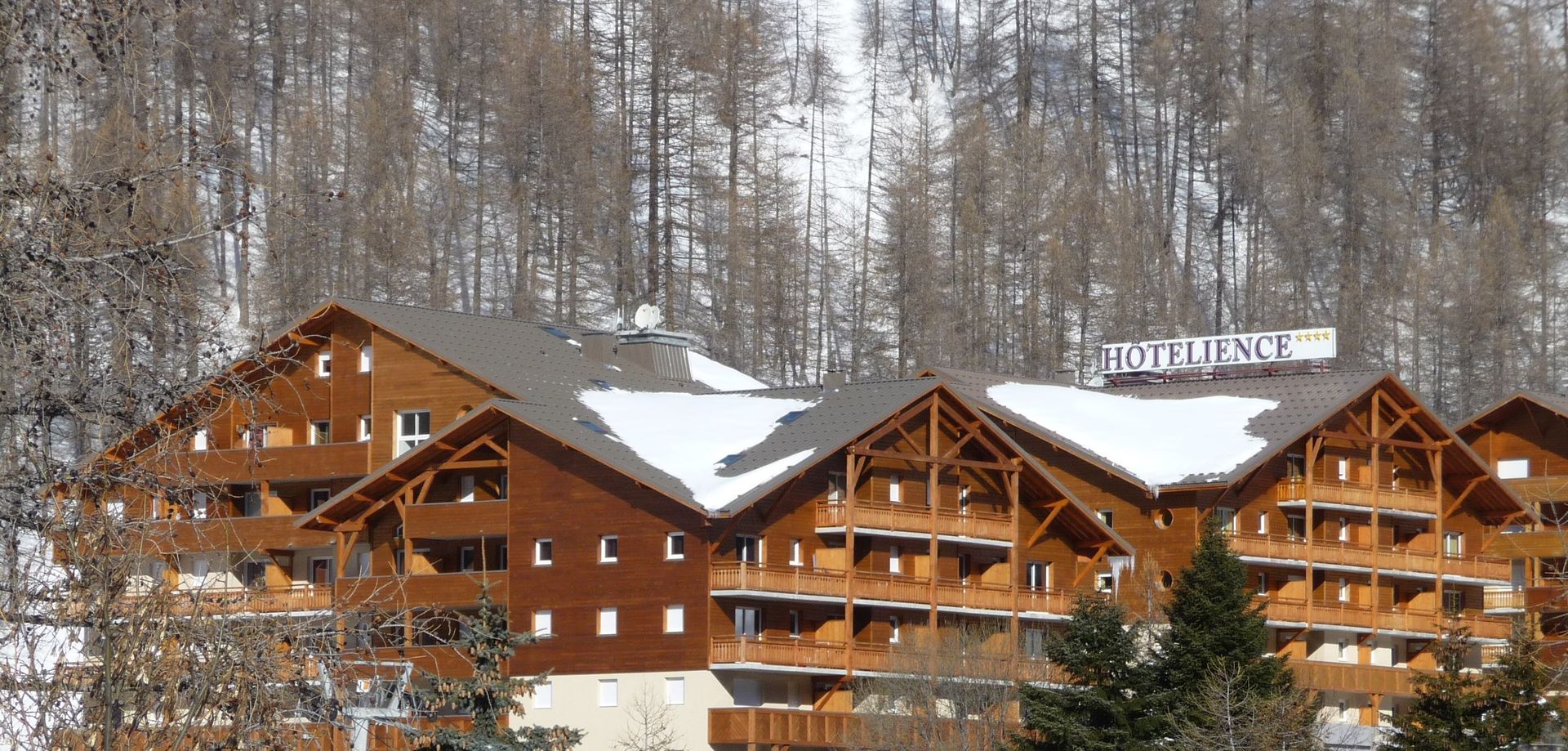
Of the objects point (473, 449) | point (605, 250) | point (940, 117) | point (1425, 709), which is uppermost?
point (940, 117)

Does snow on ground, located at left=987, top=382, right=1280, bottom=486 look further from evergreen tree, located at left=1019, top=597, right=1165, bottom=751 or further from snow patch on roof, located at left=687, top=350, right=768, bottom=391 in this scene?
Result: evergreen tree, located at left=1019, top=597, right=1165, bottom=751

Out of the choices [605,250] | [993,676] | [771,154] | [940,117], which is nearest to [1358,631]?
[993,676]

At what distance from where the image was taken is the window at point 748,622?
59.2 m

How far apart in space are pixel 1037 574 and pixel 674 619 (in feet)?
44.4

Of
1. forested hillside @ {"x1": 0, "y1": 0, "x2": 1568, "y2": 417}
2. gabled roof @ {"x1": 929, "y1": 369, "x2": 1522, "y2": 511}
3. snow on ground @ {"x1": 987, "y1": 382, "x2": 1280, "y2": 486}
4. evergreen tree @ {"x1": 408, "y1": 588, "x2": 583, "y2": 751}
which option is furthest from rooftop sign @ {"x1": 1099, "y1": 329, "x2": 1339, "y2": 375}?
evergreen tree @ {"x1": 408, "y1": 588, "x2": 583, "y2": 751}

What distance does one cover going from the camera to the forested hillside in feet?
373

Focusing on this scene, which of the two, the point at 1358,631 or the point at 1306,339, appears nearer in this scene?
the point at 1358,631

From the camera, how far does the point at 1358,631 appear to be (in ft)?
242

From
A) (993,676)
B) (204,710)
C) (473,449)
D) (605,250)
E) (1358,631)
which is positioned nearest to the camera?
(204,710)

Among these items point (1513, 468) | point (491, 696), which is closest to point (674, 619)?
point (491, 696)

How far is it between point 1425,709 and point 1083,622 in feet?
24.5

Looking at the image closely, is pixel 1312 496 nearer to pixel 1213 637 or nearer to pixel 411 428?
pixel 1213 637

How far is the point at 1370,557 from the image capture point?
73938 millimetres

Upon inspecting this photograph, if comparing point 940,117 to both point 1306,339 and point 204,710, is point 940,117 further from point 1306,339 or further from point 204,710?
point 204,710
